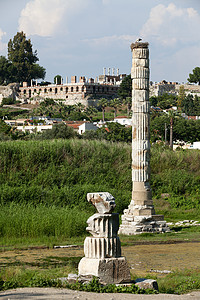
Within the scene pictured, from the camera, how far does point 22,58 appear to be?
11256 centimetres

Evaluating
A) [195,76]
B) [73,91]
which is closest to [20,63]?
[73,91]

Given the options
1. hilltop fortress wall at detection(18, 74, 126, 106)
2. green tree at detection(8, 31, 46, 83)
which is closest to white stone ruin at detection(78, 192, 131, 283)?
hilltop fortress wall at detection(18, 74, 126, 106)

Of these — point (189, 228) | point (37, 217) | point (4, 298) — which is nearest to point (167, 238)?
point (189, 228)

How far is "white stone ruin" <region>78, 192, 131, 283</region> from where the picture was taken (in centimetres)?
702

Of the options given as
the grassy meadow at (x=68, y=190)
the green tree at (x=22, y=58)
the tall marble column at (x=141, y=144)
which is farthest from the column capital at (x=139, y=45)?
the green tree at (x=22, y=58)

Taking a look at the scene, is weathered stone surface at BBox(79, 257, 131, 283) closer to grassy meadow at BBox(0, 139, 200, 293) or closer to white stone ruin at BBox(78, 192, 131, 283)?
white stone ruin at BBox(78, 192, 131, 283)

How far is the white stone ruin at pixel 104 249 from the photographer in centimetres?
702

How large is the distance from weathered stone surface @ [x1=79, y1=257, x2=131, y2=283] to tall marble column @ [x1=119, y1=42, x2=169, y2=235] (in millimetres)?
8345

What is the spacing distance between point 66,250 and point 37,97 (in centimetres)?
9523

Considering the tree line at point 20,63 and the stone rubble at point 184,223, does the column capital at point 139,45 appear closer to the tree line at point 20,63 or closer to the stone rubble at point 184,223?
the stone rubble at point 184,223

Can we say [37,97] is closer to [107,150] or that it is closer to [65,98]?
[65,98]

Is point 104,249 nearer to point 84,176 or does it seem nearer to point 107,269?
point 107,269

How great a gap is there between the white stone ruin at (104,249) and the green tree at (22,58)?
352 ft

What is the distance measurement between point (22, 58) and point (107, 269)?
109m
